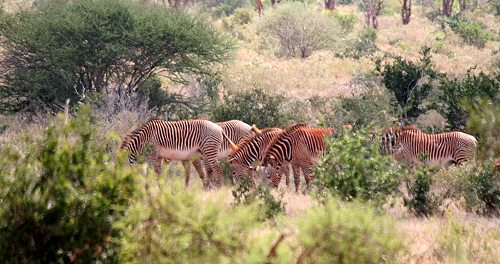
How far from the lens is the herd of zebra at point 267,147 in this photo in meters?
15.1

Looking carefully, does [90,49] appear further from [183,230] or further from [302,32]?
[302,32]

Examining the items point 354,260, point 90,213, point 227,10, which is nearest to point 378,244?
point 354,260

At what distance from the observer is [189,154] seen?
16.5 m

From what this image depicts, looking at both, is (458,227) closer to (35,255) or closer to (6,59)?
(35,255)

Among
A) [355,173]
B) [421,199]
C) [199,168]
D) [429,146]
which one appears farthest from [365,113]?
[355,173]

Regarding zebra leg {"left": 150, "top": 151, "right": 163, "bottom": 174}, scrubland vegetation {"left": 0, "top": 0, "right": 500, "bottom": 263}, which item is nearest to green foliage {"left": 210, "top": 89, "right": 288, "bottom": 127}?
scrubland vegetation {"left": 0, "top": 0, "right": 500, "bottom": 263}

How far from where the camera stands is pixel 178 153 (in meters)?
16.4

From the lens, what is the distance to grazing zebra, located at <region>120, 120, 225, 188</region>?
1602 cm

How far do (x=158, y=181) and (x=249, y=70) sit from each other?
1094 inches

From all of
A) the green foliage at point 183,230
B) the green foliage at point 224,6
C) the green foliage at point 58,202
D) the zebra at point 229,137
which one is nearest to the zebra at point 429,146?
the zebra at point 229,137

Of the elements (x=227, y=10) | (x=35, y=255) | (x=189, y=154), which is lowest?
(x=227, y=10)

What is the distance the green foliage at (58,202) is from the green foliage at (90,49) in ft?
52.2

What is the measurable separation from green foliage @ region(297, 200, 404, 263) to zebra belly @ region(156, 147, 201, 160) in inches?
373

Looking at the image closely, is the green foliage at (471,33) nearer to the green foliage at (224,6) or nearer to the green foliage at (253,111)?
the green foliage at (224,6)
